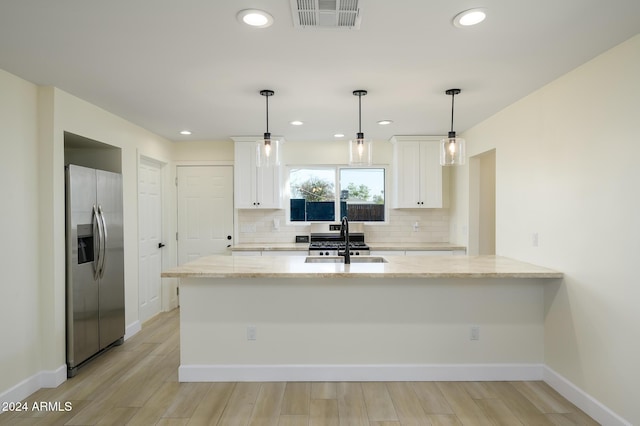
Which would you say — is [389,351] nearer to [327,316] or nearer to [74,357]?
[327,316]

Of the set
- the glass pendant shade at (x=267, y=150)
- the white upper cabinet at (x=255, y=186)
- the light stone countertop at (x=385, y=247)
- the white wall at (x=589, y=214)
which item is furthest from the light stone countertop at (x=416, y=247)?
the glass pendant shade at (x=267, y=150)

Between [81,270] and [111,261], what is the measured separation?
45cm

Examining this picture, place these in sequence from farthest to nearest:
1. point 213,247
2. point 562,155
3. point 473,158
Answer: point 213,247 → point 473,158 → point 562,155

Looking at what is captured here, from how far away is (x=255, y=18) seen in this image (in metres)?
1.87

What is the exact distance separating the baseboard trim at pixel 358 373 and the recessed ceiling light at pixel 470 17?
2444mm

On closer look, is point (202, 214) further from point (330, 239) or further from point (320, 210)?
point (330, 239)

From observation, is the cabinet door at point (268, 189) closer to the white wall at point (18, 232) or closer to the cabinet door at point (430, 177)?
the cabinet door at point (430, 177)

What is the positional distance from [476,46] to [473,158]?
2443 millimetres

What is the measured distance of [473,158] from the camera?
14.5ft

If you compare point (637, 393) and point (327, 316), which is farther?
point (327, 316)

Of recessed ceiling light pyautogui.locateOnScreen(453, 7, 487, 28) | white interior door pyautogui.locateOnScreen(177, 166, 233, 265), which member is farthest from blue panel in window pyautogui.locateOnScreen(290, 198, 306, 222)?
recessed ceiling light pyautogui.locateOnScreen(453, 7, 487, 28)

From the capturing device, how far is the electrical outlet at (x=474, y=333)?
2.91 metres

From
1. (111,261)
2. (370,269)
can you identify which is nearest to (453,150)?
(370,269)

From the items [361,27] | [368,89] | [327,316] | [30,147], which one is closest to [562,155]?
[368,89]
